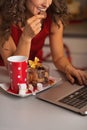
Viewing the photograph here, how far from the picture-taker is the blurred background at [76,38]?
7.66 feet

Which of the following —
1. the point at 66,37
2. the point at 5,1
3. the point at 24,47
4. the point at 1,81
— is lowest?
the point at 66,37

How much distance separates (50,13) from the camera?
143 cm

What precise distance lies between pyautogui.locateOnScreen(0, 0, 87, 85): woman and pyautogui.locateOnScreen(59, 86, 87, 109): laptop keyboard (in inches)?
4.1

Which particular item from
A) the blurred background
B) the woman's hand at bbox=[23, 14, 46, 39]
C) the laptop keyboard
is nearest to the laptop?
the laptop keyboard

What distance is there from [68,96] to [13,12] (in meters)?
0.52

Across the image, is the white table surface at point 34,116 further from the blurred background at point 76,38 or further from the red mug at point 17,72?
the blurred background at point 76,38

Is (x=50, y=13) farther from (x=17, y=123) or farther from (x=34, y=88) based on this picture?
(x=17, y=123)

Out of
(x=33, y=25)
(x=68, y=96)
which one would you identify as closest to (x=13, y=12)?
(x=33, y=25)

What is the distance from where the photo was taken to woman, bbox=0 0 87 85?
118 cm

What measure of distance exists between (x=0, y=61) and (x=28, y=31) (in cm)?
52

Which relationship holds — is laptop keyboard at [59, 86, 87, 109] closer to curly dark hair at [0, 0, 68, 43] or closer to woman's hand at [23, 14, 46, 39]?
woman's hand at [23, 14, 46, 39]

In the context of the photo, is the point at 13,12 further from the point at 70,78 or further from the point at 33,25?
the point at 70,78

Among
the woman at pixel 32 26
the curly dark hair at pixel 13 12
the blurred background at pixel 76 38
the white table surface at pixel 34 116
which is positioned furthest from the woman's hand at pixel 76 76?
the blurred background at pixel 76 38

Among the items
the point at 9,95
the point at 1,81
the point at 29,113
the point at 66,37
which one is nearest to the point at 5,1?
the point at 1,81
